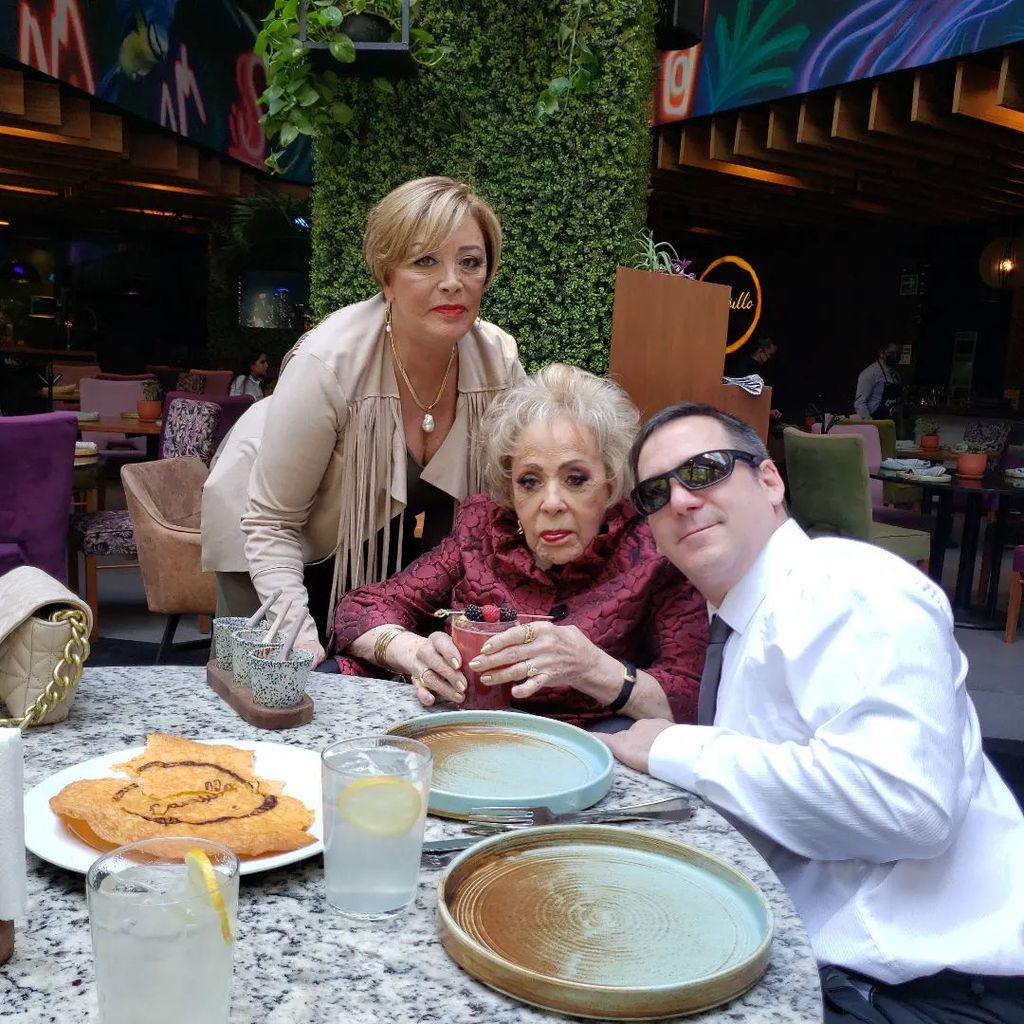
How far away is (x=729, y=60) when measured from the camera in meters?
9.77

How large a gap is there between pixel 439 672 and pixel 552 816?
51 centimetres

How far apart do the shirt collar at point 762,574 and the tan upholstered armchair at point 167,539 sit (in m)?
2.97

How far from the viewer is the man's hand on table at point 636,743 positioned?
1.46 meters

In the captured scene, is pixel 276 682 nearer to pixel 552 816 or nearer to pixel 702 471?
pixel 552 816

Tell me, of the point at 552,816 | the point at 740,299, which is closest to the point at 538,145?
the point at 552,816

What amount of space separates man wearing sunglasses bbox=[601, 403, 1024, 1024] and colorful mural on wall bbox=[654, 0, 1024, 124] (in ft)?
24.2

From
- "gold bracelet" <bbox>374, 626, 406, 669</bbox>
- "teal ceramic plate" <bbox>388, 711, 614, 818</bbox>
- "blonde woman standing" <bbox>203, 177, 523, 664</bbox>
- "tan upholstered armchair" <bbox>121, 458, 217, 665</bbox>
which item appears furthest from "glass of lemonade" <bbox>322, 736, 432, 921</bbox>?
"tan upholstered armchair" <bbox>121, 458, 217, 665</bbox>

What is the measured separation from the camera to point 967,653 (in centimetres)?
580

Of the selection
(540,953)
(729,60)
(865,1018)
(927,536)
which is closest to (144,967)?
(540,953)

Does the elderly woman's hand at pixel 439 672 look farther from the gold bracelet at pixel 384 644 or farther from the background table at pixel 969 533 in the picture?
the background table at pixel 969 533

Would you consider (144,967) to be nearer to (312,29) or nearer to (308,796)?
(308,796)

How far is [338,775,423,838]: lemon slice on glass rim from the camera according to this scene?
1.02 m

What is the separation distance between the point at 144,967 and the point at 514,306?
449cm

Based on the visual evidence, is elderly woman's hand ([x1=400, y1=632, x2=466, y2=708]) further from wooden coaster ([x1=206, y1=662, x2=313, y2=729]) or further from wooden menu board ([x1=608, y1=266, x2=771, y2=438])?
wooden menu board ([x1=608, y1=266, x2=771, y2=438])
